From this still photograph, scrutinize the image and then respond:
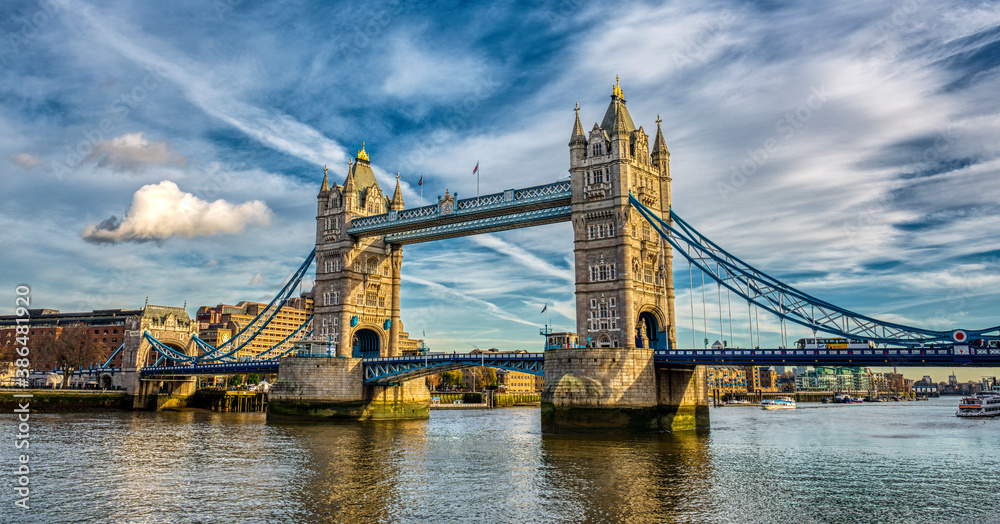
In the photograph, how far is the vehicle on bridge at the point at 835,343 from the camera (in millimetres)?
50241

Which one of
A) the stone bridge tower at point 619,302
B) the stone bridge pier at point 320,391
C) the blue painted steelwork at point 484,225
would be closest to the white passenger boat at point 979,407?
the stone bridge tower at point 619,302

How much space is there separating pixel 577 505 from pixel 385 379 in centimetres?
4936

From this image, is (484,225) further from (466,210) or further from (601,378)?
(601,378)

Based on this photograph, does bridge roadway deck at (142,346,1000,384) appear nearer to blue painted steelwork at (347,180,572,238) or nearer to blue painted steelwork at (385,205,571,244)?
blue painted steelwork at (385,205,571,244)

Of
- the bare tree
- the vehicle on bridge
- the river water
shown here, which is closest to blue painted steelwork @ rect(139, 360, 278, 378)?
the bare tree

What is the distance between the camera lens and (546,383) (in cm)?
5688

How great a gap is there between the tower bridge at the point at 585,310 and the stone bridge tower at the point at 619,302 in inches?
4.5

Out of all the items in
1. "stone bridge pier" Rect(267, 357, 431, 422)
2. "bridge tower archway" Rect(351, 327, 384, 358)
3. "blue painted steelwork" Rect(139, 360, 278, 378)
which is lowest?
"stone bridge pier" Rect(267, 357, 431, 422)

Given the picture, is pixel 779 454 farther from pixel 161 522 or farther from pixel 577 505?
pixel 161 522

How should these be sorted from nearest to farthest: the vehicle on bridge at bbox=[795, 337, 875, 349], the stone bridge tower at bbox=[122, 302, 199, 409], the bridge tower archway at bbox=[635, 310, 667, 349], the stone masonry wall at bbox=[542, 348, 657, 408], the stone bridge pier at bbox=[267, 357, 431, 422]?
the vehicle on bridge at bbox=[795, 337, 875, 349]
the stone masonry wall at bbox=[542, 348, 657, 408]
the bridge tower archway at bbox=[635, 310, 667, 349]
the stone bridge pier at bbox=[267, 357, 431, 422]
the stone bridge tower at bbox=[122, 302, 199, 409]

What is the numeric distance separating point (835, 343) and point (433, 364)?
120ft

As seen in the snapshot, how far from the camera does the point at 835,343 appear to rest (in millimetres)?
50938

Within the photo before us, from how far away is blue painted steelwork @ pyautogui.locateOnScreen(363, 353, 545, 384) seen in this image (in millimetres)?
63750

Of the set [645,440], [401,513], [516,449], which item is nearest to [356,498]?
[401,513]
